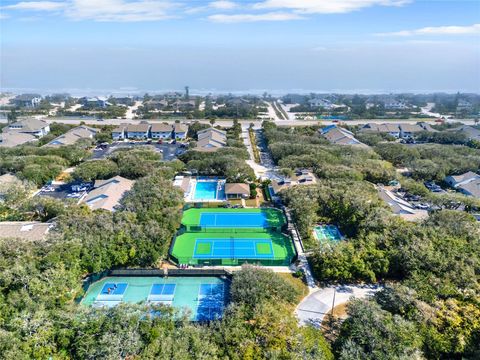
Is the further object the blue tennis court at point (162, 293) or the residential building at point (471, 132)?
the residential building at point (471, 132)

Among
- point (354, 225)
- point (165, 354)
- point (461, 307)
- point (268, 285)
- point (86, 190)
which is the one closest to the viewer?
point (165, 354)

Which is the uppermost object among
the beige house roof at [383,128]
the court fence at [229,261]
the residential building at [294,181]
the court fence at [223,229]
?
the beige house roof at [383,128]

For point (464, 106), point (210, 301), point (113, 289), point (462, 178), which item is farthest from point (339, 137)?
point (464, 106)

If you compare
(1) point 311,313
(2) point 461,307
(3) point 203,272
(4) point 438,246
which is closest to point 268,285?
(1) point 311,313

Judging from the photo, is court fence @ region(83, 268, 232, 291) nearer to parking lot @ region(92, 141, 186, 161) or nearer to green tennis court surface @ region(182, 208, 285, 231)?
green tennis court surface @ region(182, 208, 285, 231)

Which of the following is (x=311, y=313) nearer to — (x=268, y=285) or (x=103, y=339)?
(x=268, y=285)

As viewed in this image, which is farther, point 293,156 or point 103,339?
point 293,156

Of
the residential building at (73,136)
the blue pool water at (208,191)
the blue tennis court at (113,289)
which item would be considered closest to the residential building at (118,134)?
the residential building at (73,136)

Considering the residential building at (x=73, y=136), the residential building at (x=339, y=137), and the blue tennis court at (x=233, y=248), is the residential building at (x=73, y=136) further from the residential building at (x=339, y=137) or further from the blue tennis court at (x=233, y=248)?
the residential building at (x=339, y=137)
